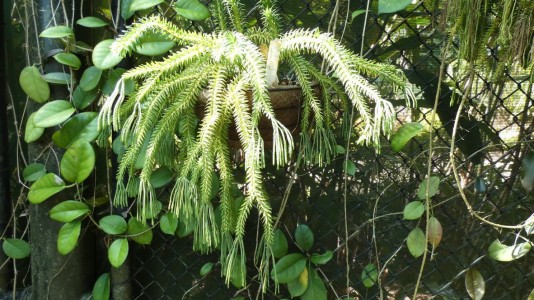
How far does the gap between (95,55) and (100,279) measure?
643 millimetres

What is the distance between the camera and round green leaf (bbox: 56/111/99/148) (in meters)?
1.38

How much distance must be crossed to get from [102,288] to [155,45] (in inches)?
27.9

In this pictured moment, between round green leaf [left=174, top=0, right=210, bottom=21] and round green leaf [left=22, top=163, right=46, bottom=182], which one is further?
round green leaf [left=22, top=163, right=46, bottom=182]

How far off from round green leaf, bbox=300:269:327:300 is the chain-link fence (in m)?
0.04

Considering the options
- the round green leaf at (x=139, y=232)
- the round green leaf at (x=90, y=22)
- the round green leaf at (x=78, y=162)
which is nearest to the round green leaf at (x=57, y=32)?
the round green leaf at (x=90, y=22)

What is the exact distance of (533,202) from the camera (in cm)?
145

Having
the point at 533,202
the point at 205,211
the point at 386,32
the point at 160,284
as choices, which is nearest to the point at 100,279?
the point at 160,284

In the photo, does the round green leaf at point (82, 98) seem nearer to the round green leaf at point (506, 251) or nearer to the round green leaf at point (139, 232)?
the round green leaf at point (139, 232)

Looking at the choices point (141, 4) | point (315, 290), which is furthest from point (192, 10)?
point (315, 290)

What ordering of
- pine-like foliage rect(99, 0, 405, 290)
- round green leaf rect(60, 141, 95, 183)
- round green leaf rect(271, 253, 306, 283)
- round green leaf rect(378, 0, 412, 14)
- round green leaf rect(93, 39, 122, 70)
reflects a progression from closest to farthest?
pine-like foliage rect(99, 0, 405, 290), round green leaf rect(378, 0, 412, 14), round green leaf rect(93, 39, 122, 70), round green leaf rect(60, 141, 95, 183), round green leaf rect(271, 253, 306, 283)

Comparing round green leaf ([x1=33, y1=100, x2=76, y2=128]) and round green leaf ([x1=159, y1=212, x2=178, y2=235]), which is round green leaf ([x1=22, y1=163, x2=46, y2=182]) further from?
round green leaf ([x1=159, y1=212, x2=178, y2=235])

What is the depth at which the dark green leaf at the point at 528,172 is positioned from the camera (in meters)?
1.38

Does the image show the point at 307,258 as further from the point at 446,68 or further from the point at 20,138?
the point at 20,138

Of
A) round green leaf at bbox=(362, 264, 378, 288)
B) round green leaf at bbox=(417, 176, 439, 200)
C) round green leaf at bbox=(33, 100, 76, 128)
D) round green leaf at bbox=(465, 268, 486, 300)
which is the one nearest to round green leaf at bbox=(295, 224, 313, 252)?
round green leaf at bbox=(362, 264, 378, 288)
